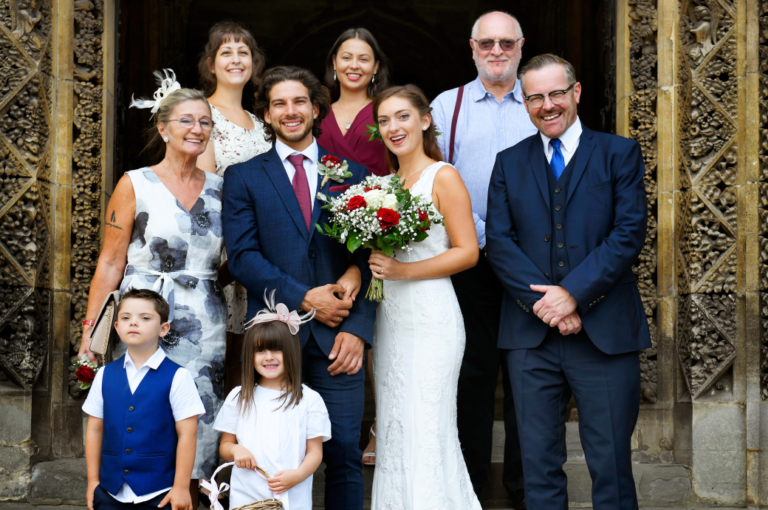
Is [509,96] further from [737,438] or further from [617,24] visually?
[737,438]

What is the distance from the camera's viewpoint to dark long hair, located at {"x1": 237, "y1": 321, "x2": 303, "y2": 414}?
3.34m

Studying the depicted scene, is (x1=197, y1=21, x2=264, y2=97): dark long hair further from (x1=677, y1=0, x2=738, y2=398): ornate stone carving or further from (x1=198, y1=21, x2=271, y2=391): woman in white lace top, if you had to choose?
(x1=677, y1=0, x2=738, y2=398): ornate stone carving

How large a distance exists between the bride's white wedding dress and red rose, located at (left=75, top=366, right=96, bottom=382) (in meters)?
1.32

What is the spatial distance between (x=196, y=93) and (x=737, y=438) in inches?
149

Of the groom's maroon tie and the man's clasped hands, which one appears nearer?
the man's clasped hands

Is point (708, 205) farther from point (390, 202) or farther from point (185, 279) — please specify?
point (185, 279)

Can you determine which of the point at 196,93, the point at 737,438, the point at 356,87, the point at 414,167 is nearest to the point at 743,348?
the point at 737,438

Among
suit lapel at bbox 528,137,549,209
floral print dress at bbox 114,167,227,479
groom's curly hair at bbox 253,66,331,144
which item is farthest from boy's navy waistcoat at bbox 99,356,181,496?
suit lapel at bbox 528,137,549,209

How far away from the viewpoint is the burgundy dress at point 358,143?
171 inches

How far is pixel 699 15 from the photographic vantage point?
513cm

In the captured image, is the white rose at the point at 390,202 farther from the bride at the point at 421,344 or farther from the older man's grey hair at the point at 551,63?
the older man's grey hair at the point at 551,63

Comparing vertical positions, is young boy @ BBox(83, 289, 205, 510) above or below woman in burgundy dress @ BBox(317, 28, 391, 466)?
below

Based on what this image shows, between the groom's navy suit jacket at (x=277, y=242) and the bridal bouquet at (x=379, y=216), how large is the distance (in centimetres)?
12

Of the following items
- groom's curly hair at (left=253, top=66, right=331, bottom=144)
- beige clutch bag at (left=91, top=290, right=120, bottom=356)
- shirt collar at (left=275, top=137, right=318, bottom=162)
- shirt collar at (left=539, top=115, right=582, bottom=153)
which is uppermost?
groom's curly hair at (left=253, top=66, right=331, bottom=144)
